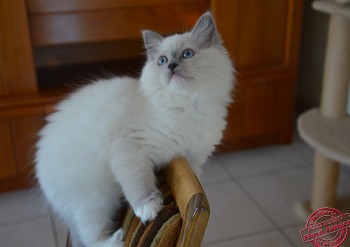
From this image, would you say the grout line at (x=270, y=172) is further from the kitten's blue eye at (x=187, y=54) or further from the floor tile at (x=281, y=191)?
the kitten's blue eye at (x=187, y=54)

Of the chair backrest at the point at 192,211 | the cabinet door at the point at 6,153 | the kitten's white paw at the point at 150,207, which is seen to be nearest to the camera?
the chair backrest at the point at 192,211

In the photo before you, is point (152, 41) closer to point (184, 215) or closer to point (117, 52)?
point (184, 215)

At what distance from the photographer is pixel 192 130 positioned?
3.12ft

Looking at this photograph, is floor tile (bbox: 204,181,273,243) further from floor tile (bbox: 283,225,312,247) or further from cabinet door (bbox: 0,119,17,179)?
cabinet door (bbox: 0,119,17,179)

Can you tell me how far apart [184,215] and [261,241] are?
1121 millimetres

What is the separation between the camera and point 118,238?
0.85 m

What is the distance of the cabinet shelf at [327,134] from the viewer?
144cm

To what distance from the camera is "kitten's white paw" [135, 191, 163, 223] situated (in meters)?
0.71

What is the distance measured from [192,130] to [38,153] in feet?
1.25

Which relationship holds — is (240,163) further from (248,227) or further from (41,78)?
(41,78)

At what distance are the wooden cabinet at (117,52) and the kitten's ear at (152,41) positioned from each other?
61 cm

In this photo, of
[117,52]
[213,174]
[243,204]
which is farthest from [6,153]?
[243,204]

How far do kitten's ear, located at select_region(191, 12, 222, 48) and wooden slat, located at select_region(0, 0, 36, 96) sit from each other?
1.01 m

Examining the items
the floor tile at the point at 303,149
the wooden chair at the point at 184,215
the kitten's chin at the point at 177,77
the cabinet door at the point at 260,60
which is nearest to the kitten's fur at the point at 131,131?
the kitten's chin at the point at 177,77
